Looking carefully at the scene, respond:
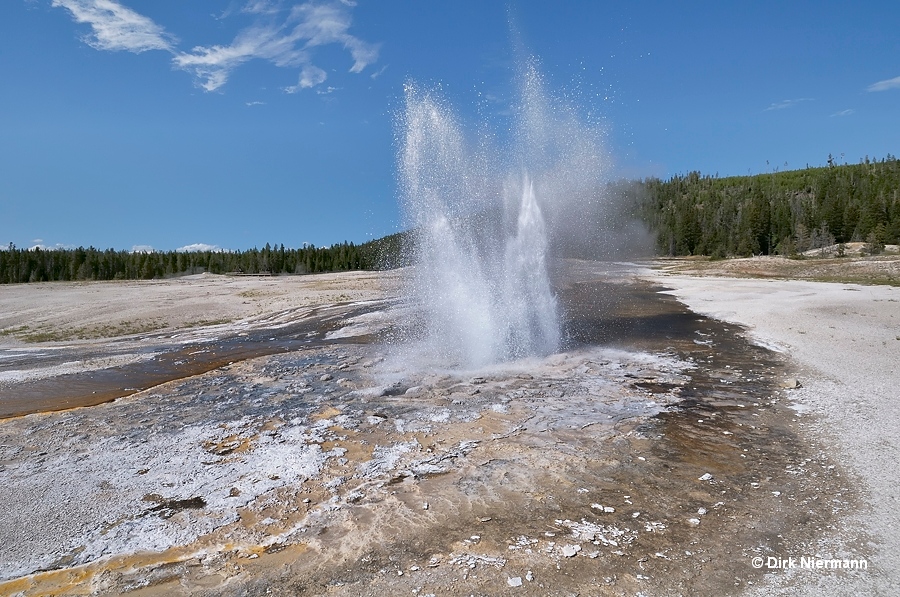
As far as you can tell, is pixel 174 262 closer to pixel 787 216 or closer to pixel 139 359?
pixel 139 359

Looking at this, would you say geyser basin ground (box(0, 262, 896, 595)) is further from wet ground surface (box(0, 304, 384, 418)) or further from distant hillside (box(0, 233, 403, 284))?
distant hillside (box(0, 233, 403, 284))

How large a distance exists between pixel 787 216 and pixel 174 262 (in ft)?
402

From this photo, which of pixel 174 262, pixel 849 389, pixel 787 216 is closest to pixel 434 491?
pixel 849 389

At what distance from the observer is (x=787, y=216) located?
91.9 m

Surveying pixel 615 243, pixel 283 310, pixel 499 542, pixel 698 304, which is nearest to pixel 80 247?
pixel 283 310

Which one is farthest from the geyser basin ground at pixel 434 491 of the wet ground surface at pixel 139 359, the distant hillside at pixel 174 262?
the distant hillside at pixel 174 262

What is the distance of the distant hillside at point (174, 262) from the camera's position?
95562mm

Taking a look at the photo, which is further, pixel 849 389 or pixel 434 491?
pixel 849 389

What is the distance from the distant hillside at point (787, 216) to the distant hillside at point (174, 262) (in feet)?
196

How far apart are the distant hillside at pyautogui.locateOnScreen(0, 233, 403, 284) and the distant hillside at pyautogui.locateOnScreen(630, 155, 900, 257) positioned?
59.7 metres

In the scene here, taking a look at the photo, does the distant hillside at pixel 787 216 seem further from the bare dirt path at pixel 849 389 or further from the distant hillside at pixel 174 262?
the distant hillside at pixel 174 262

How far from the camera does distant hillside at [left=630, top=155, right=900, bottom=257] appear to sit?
79.4 metres

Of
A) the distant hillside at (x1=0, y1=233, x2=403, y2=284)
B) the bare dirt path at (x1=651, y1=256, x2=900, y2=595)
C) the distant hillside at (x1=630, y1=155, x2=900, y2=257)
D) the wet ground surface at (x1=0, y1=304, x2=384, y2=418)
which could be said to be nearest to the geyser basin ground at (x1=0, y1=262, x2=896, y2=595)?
the bare dirt path at (x1=651, y1=256, x2=900, y2=595)

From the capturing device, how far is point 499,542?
5105 mm
